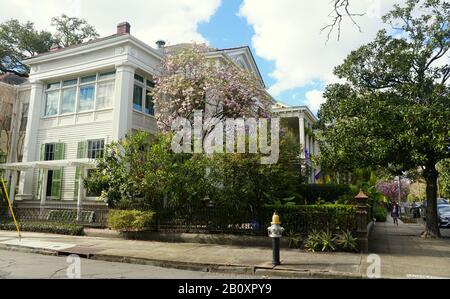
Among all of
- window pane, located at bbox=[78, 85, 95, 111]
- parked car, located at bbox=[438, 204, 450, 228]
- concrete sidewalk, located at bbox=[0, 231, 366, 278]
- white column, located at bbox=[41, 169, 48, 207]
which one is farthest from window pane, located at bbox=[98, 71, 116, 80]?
parked car, located at bbox=[438, 204, 450, 228]

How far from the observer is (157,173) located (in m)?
14.4

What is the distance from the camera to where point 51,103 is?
917 inches

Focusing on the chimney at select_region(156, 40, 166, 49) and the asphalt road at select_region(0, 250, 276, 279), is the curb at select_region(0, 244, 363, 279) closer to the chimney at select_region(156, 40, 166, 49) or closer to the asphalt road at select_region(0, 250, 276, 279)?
the asphalt road at select_region(0, 250, 276, 279)

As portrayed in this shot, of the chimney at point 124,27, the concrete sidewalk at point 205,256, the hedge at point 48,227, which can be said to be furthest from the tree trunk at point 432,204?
the chimney at point 124,27

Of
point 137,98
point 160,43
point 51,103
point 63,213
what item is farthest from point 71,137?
point 160,43

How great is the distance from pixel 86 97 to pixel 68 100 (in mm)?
1343

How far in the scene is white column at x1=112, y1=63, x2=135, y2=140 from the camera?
66.0ft

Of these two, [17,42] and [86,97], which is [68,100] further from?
[17,42]

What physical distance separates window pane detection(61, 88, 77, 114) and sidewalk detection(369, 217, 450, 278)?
1706cm

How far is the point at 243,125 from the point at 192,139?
2.23 meters

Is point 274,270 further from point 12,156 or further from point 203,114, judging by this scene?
point 12,156
